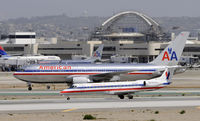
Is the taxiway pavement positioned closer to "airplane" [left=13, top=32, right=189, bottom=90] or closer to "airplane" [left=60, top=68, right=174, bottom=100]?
"airplane" [left=60, top=68, right=174, bottom=100]

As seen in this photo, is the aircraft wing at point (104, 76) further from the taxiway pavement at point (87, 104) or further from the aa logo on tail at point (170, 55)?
the taxiway pavement at point (87, 104)

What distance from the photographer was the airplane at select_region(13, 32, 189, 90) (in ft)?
262

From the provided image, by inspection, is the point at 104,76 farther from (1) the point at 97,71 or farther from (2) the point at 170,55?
(2) the point at 170,55

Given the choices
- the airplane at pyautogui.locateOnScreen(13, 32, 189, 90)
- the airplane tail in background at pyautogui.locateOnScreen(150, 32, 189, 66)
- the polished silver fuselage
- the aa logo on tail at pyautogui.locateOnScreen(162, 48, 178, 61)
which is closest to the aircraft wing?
the airplane at pyautogui.locateOnScreen(13, 32, 189, 90)

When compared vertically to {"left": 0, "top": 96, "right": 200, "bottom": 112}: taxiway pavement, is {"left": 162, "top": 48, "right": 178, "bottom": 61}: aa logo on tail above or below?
above

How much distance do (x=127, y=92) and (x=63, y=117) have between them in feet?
55.9

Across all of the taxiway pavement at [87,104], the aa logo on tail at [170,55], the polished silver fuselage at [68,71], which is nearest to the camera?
the taxiway pavement at [87,104]

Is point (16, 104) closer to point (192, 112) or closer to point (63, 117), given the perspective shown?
point (63, 117)

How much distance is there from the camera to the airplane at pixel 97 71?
7975cm

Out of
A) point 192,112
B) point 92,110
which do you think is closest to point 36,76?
point 92,110

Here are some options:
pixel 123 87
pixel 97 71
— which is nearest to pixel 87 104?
pixel 123 87

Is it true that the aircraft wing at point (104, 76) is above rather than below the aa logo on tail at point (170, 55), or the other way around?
below

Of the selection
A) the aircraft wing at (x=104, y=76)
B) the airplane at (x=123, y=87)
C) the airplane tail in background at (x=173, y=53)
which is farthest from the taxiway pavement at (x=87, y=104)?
the aircraft wing at (x=104, y=76)

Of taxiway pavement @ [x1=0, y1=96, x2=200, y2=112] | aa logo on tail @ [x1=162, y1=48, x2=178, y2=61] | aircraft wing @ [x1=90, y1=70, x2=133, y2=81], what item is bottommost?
taxiway pavement @ [x1=0, y1=96, x2=200, y2=112]
